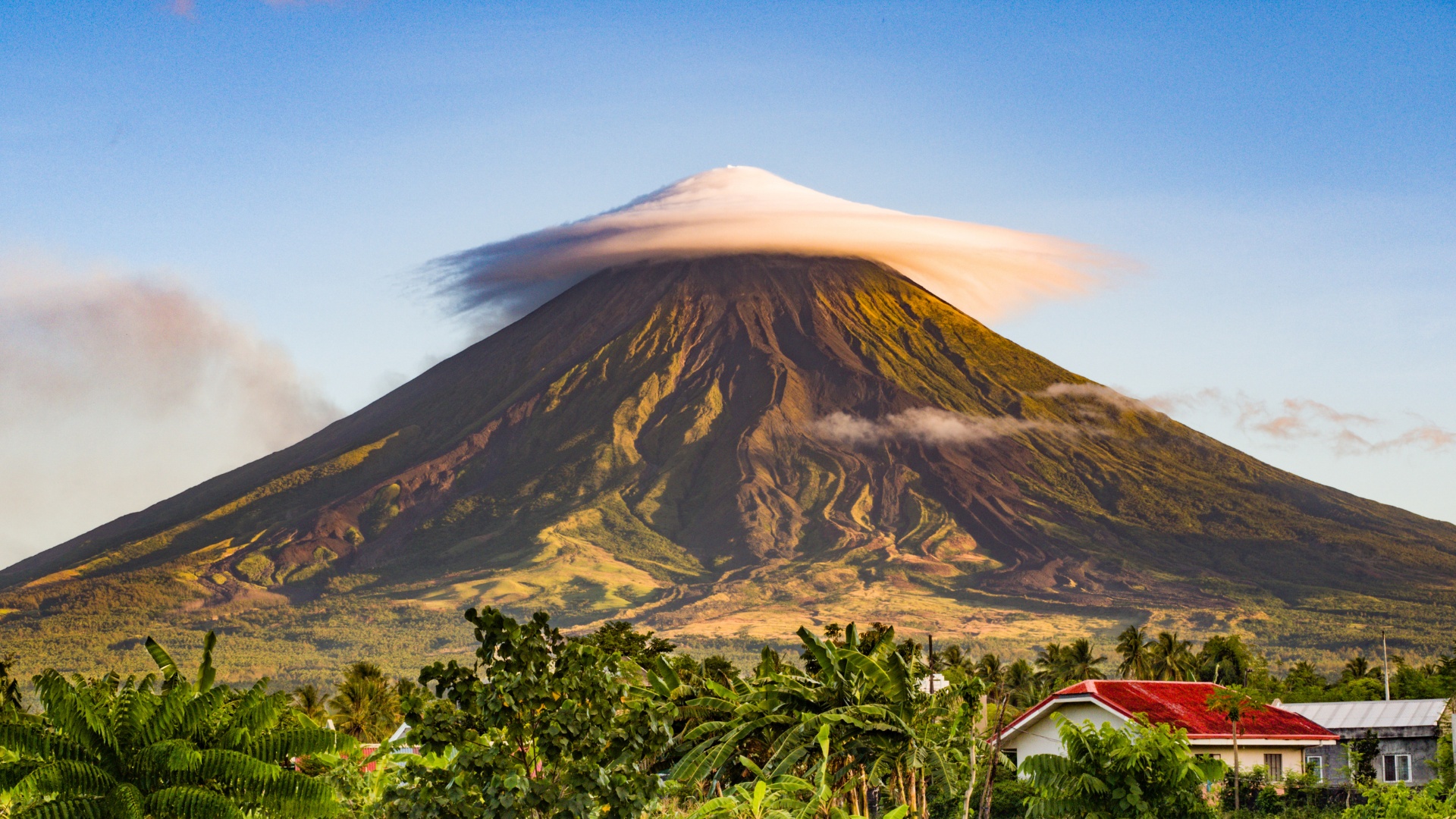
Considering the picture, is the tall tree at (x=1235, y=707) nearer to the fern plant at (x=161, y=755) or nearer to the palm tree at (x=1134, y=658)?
the fern plant at (x=161, y=755)

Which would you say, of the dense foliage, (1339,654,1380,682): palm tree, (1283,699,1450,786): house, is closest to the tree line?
the dense foliage

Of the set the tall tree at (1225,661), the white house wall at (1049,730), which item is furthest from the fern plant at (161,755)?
the tall tree at (1225,661)

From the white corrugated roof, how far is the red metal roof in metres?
4.14

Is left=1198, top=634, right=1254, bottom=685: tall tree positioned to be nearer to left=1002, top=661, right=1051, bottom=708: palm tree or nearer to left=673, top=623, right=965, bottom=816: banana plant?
left=1002, top=661, right=1051, bottom=708: palm tree

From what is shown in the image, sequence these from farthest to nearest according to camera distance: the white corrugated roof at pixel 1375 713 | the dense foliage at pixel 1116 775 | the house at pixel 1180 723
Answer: the white corrugated roof at pixel 1375 713
the house at pixel 1180 723
the dense foliage at pixel 1116 775

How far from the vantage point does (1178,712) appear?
1519 inches

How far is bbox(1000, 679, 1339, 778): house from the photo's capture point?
37.6m

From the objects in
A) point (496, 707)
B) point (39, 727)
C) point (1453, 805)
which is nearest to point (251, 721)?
point (39, 727)

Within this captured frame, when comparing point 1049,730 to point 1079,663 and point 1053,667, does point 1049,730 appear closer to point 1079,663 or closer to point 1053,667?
point 1079,663

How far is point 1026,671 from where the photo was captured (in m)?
104

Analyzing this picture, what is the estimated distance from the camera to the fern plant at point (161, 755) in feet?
43.7

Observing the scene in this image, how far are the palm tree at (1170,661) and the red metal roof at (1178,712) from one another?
175ft

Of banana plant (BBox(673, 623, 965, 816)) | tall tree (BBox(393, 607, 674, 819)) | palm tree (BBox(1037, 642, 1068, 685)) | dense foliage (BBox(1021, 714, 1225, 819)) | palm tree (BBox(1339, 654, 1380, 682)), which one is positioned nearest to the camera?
tall tree (BBox(393, 607, 674, 819))

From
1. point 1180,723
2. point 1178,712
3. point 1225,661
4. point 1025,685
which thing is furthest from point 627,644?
point 1225,661
